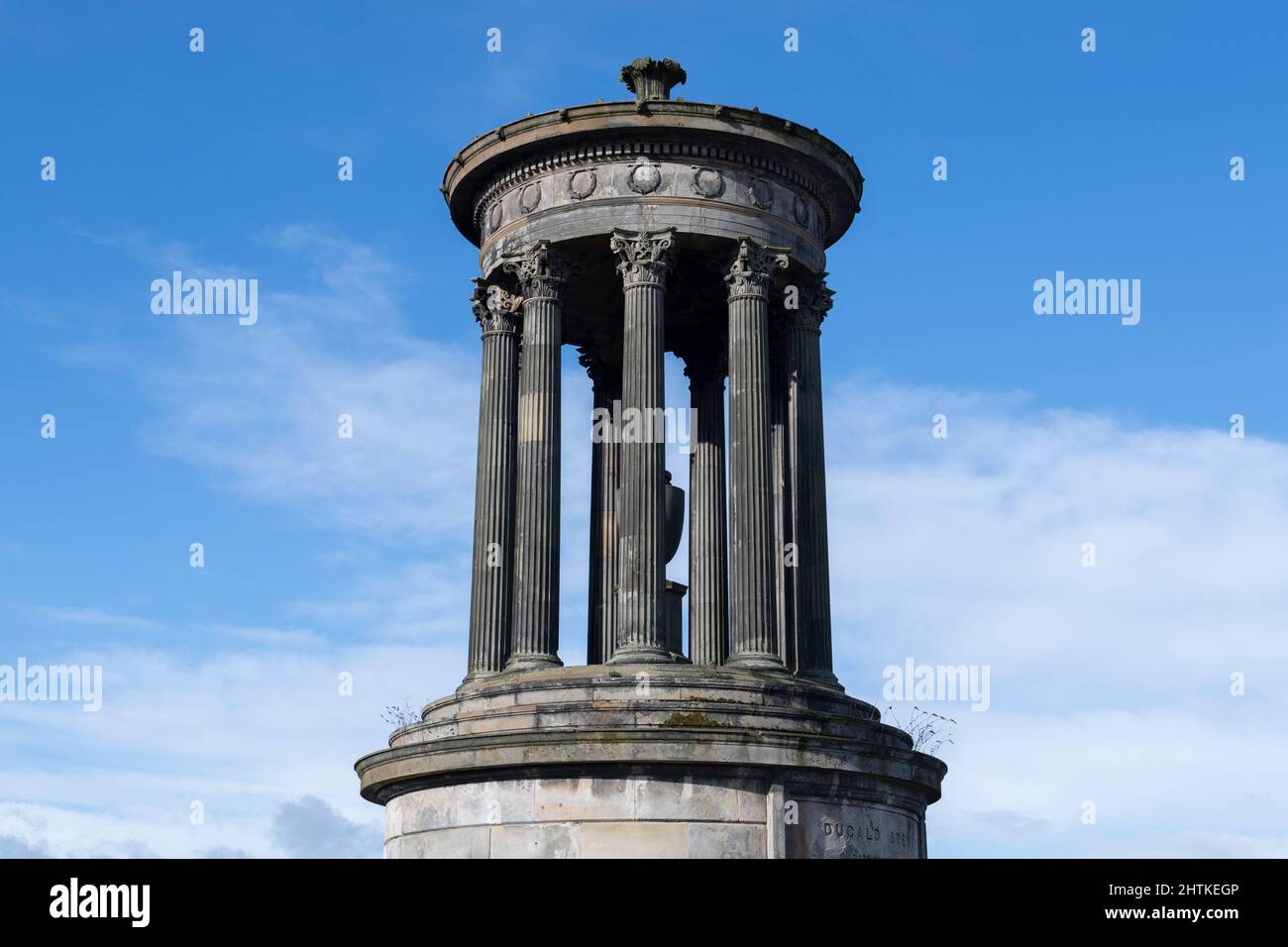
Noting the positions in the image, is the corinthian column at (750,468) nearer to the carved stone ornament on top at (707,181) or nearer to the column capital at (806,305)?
the carved stone ornament on top at (707,181)

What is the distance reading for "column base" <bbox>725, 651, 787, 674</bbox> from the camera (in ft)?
105

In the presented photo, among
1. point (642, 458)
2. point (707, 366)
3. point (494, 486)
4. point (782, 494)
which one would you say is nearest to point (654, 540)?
point (642, 458)

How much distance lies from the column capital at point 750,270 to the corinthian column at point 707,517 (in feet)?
16.3

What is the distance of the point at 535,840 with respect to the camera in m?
29.6

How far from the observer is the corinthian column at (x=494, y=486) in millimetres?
34219

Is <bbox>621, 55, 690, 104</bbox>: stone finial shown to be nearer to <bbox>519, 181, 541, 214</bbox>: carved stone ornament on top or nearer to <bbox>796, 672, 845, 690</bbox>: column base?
<bbox>519, 181, 541, 214</bbox>: carved stone ornament on top

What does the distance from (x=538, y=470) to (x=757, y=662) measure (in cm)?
593

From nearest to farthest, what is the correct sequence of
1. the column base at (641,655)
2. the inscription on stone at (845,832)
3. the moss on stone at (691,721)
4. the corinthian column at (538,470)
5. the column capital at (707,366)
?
the moss on stone at (691,721)
the inscription on stone at (845,832)
the column base at (641,655)
the corinthian column at (538,470)
the column capital at (707,366)

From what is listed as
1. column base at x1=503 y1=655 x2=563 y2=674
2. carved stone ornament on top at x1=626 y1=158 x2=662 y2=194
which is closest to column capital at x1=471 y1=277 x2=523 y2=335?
carved stone ornament on top at x1=626 y1=158 x2=662 y2=194

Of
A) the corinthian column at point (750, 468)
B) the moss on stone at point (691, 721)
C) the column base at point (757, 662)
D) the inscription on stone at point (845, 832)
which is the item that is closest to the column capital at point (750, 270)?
the corinthian column at point (750, 468)

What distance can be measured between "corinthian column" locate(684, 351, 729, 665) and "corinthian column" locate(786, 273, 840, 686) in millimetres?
1785
